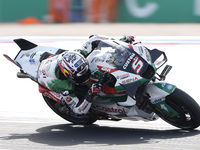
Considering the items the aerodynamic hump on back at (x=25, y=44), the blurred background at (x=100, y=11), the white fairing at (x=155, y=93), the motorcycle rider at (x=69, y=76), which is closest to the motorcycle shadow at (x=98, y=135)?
the motorcycle rider at (x=69, y=76)

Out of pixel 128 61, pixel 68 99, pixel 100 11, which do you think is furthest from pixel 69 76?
pixel 100 11

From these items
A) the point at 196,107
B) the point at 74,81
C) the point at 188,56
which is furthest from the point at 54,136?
the point at 188,56

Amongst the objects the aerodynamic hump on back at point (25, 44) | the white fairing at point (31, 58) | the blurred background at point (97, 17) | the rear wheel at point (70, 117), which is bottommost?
the rear wheel at point (70, 117)

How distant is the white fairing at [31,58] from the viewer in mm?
6246

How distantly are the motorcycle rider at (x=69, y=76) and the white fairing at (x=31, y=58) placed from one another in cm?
24

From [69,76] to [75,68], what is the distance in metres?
0.19

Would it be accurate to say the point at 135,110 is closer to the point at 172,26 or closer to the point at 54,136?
the point at 54,136

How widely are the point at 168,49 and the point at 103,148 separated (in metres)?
5.86

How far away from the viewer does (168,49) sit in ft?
35.2

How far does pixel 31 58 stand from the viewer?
6.36 m

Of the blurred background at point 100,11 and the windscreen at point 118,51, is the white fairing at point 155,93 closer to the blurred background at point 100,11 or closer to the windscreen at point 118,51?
the windscreen at point 118,51

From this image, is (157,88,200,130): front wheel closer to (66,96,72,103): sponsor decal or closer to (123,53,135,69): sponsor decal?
(123,53,135,69): sponsor decal

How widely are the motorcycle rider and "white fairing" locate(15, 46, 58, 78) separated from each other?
24 centimetres

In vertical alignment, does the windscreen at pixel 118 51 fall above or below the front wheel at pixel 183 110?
above
